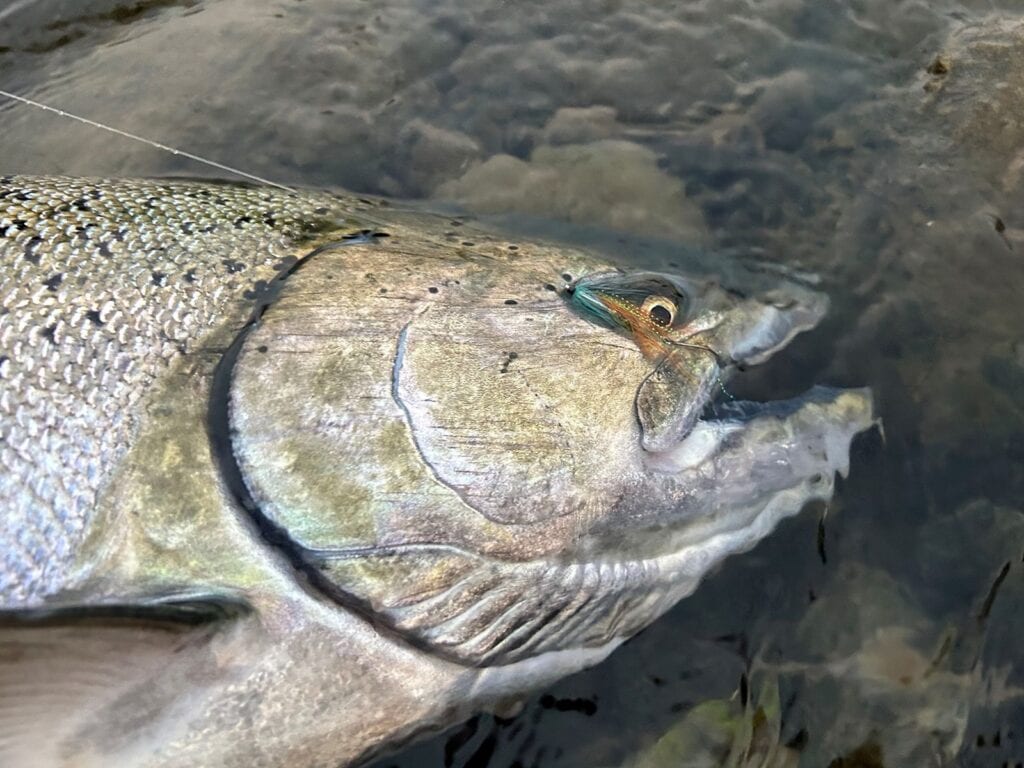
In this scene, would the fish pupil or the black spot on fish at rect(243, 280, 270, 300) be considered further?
the fish pupil

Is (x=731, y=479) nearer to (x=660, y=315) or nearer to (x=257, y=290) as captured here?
(x=660, y=315)

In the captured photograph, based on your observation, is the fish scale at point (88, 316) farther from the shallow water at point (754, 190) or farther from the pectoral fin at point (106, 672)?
the shallow water at point (754, 190)

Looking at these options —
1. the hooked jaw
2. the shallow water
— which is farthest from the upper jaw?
the shallow water

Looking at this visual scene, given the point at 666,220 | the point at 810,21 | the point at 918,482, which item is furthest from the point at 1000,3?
the point at 918,482

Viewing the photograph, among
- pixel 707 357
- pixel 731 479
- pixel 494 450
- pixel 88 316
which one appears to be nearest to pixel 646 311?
pixel 707 357

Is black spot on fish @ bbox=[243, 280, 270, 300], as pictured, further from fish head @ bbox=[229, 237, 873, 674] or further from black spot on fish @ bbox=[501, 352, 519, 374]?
black spot on fish @ bbox=[501, 352, 519, 374]

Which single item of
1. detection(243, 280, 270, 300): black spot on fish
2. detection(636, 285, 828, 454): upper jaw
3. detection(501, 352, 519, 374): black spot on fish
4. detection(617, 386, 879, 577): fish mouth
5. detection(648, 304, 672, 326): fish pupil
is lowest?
detection(617, 386, 879, 577): fish mouth

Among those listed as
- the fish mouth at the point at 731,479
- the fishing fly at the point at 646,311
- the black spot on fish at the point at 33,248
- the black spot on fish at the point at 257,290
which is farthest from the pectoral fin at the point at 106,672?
the fishing fly at the point at 646,311

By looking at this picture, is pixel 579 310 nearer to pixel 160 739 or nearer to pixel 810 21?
pixel 160 739
